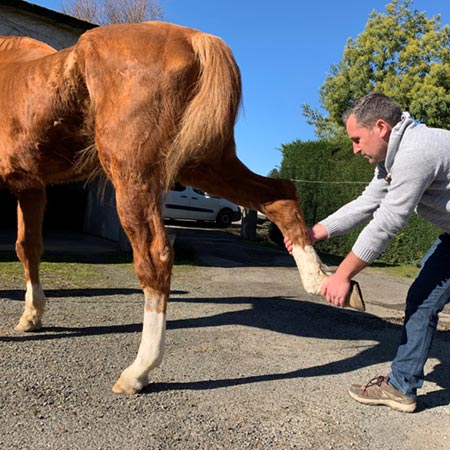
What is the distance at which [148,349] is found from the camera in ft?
9.34

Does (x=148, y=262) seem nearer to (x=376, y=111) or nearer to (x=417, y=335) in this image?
(x=376, y=111)

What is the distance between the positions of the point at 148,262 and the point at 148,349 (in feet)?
1.78

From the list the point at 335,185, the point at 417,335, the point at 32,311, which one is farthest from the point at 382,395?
the point at 335,185

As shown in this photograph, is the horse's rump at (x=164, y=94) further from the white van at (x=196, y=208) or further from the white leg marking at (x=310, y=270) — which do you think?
the white van at (x=196, y=208)

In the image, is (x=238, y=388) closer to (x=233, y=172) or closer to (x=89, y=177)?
(x=233, y=172)

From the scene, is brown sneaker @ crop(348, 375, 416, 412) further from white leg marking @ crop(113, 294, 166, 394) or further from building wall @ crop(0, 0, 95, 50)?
building wall @ crop(0, 0, 95, 50)

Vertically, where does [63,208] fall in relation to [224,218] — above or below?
above

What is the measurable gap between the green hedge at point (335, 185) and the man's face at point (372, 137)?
9710 millimetres

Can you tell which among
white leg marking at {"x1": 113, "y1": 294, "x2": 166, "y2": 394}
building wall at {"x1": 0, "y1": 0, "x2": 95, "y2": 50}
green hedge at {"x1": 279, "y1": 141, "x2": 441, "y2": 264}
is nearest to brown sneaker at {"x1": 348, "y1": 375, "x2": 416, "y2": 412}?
white leg marking at {"x1": 113, "y1": 294, "x2": 166, "y2": 394}

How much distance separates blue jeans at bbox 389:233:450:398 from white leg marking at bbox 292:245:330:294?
634mm

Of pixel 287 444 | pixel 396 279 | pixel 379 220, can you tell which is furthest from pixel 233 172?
pixel 396 279

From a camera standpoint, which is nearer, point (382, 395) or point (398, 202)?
point (398, 202)

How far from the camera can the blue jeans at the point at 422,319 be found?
288cm

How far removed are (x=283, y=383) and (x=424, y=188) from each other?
163 centimetres
